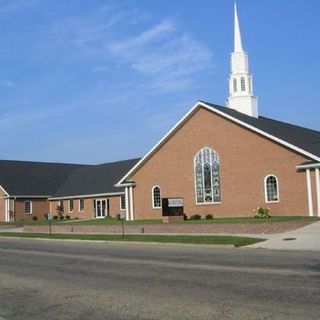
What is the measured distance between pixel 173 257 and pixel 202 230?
39.9ft

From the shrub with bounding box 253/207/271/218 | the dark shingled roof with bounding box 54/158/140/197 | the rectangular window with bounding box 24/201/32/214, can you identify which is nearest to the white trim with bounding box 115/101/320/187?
the shrub with bounding box 253/207/271/218

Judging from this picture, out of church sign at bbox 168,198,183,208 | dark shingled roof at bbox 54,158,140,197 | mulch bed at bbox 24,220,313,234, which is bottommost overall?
mulch bed at bbox 24,220,313,234

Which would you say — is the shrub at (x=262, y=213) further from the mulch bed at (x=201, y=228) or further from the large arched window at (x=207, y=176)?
the mulch bed at (x=201, y=228)

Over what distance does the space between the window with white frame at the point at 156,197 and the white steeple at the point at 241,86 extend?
30.6ft

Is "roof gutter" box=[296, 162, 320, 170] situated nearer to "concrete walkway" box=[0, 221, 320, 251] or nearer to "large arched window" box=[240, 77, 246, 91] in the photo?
"concrete walkway" box=[0, 221, 320, 251]

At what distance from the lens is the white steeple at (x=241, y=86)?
45.8 meters

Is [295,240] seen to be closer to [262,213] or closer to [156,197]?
[262,213]

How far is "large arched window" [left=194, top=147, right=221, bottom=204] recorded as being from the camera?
131ft

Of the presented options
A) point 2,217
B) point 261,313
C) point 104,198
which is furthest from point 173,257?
point 2,217

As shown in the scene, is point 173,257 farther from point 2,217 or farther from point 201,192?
point 2,217

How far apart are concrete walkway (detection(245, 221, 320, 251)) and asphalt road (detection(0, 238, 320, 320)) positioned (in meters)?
2.68

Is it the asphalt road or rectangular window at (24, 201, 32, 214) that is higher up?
rectangular window at (24, 201, 32, 214)

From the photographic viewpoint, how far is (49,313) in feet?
31.3

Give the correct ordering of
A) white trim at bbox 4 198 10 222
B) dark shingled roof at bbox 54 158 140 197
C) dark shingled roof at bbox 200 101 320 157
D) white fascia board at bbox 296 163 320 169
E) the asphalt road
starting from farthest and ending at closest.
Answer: white trim at bbox 4 198 10 222, dark shingled roof at bbox 54 158 140 197, dark shingled roof at bbox 200 101 320 157, white fascia board at bbox 296 163 320 169, the asphalt road
